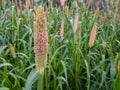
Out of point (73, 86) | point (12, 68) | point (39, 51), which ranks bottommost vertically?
point (73, 86)

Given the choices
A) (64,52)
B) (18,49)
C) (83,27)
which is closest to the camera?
(64,52)

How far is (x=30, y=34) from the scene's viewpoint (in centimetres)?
249

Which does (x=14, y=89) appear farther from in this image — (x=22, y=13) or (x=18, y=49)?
(x=22, y=13)

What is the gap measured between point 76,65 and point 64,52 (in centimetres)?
24

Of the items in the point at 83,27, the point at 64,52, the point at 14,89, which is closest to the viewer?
the point at 14,89

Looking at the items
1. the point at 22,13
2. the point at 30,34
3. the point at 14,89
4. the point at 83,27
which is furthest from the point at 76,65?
the point at 22,13

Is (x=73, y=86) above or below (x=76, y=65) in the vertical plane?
below

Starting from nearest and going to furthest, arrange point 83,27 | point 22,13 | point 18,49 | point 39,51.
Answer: point 39,51
point 18,49
point 83,27
point 22,13

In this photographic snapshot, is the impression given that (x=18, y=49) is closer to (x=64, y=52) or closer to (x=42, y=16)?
(x=64, y=52)

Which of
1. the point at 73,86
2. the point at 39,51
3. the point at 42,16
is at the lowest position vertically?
the point at 73,86

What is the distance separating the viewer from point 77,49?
196cm

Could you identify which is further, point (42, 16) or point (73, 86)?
point (73, 86)

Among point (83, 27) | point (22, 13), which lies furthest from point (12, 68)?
point (22, 13)

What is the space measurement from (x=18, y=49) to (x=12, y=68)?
1.42ft
